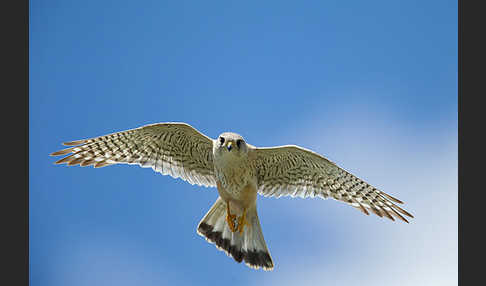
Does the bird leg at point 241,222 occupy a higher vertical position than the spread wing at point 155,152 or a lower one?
lower

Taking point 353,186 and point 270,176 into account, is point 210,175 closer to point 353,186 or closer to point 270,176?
point 270,176

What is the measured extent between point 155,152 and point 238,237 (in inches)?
54.8

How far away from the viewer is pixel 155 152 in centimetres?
683

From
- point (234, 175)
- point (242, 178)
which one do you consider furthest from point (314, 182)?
point (234, 175)

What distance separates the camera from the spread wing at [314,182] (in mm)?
6617

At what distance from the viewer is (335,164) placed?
6512 mm

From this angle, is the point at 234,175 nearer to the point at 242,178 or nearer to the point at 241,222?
the point at 242,178

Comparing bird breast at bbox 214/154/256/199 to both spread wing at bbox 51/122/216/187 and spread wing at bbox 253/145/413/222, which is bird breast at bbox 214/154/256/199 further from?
spread wing at bbox 51/122/216/187

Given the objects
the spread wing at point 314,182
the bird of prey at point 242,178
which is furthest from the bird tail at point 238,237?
the spread wing at point 314,182

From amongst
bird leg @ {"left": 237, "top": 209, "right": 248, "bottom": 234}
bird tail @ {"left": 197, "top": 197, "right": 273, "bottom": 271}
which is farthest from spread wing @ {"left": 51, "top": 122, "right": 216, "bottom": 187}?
bird leg @ {"left": 237, "top": 209, "right": 248, "bottom": 234}

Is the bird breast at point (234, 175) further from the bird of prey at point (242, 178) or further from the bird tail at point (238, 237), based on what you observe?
the bird tail at point (238, 237)

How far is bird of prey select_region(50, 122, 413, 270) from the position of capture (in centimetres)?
656

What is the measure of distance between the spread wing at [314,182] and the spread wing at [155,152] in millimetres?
659

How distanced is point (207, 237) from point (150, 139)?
1333mm
